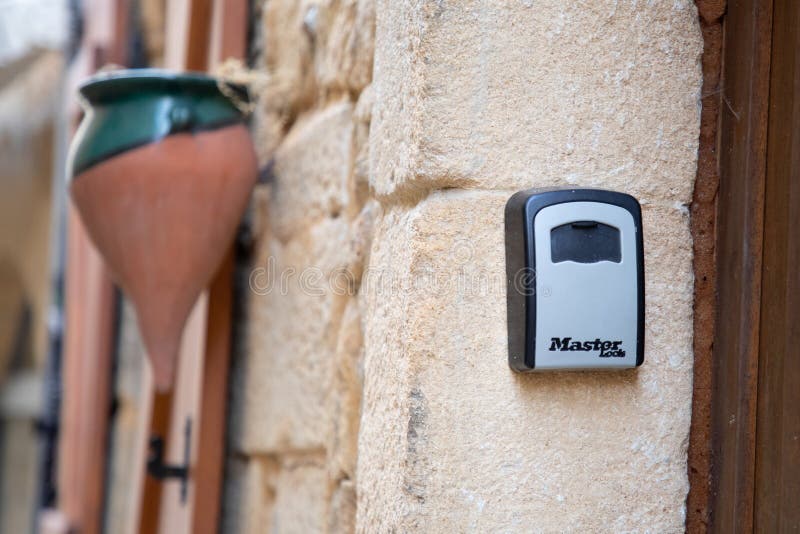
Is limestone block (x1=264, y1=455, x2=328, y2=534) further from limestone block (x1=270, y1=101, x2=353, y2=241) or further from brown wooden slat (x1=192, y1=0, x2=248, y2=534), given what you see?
limestone block (x1=270, y1=101, x2=353, y2=241)

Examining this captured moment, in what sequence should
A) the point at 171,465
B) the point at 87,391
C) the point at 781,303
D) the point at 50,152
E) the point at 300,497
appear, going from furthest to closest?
the point at 50,152, the point at 87,391, the point at 171,465, the point at 300,497, the point at 781,303

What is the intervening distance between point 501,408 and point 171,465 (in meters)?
1.10

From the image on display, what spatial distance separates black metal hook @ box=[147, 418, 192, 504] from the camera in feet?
5.61

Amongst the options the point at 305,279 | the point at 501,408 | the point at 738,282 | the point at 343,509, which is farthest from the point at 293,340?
the point at 738,282

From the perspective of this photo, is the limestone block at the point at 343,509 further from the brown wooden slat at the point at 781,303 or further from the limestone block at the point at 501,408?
the brown wooden slat at the point at 781,303

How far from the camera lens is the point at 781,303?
83 cm

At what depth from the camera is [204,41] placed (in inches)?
75.5

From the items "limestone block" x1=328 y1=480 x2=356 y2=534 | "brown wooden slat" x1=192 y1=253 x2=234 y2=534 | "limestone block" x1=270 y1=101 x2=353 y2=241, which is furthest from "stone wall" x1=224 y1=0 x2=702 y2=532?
"brown wooden slat" x1=192 y1=253 x2=234 y2=534

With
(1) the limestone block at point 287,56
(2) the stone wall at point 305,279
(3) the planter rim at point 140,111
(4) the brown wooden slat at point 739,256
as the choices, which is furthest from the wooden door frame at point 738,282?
(3) the planter rim at point 140,111

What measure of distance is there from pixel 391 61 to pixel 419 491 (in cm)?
46

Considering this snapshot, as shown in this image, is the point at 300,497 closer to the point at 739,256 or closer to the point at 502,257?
the point at 502,257

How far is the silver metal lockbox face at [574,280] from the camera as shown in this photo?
2.71 ft

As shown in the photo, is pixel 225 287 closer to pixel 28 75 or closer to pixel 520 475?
pixel 520 475

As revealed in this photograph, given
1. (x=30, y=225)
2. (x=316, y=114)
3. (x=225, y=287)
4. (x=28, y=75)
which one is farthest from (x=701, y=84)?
(x=30, y=225)
